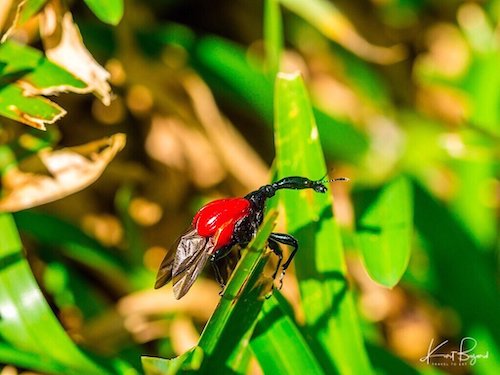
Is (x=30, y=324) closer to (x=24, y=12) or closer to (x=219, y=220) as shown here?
(x=219, y=220)

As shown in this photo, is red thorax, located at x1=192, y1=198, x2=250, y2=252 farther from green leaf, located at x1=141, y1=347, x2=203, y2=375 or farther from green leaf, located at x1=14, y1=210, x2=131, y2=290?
green leaf, located at x1=14, y1=210, x2=131, y2=290

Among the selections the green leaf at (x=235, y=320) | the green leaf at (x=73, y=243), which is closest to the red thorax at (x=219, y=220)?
the green leaf at (x=235, y=320)

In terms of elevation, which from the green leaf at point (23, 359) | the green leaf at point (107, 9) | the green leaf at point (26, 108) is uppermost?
the green leaf at point (107, 9)

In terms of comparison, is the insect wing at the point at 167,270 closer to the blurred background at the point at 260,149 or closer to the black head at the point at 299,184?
the black head at the point at 299,184

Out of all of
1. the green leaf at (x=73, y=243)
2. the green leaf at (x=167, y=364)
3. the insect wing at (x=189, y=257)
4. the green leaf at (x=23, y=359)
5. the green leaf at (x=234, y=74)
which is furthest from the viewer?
the green leaf at (x=234, y=74)

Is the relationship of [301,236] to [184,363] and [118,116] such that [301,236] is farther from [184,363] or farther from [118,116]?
[118,116]
